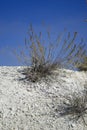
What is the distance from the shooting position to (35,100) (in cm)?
670

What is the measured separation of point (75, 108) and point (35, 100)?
1039 mm

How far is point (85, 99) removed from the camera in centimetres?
662

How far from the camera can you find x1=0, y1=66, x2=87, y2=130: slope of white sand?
234 inches

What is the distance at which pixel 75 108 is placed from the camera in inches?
251

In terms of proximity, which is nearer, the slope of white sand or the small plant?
the slope of white sand

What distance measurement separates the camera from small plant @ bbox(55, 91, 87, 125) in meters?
6.23

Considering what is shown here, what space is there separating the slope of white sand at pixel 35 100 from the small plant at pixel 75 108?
14 centimetres

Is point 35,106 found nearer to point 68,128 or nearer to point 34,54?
point 68,128

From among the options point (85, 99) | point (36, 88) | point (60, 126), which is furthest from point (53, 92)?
point (60, 126)

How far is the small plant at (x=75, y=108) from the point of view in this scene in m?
6.23

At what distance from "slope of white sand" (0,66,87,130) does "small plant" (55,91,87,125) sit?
0.14 meters

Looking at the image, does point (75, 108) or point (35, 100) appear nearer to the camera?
point (75, 108)

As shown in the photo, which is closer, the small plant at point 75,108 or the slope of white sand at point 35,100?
the slope of white sand at point 35,100

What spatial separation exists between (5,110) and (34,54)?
2.39 m
